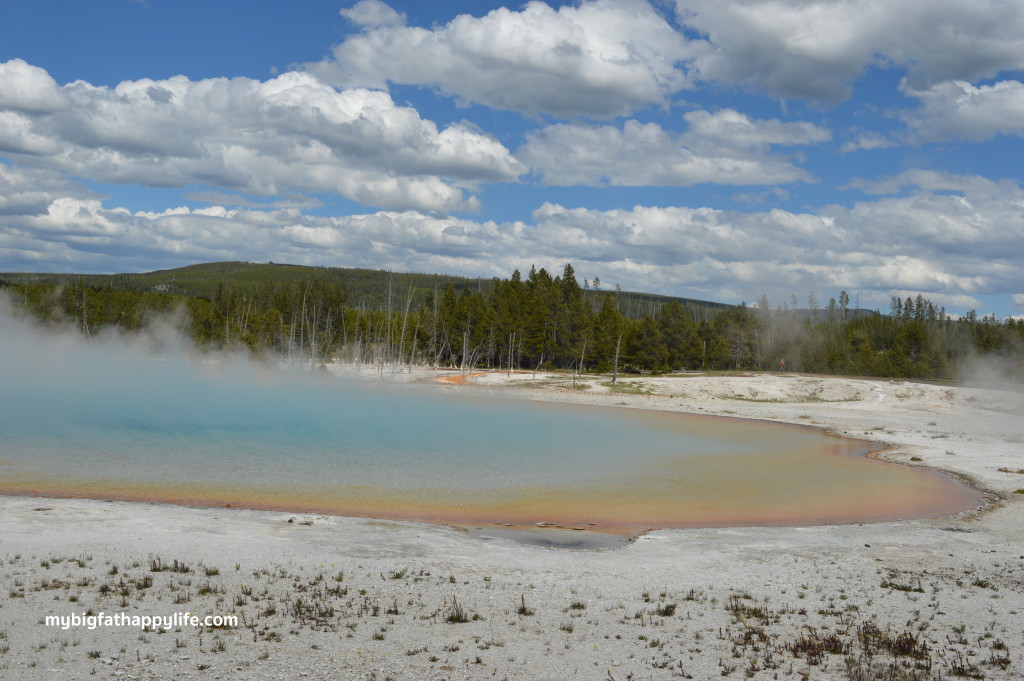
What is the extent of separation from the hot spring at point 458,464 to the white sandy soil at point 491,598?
10.0 ft

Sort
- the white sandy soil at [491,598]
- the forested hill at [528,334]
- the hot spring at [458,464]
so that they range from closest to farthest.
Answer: the white sandy soil at [491,598] → the hot spring at [458,464] → the forested hill at [528,334]

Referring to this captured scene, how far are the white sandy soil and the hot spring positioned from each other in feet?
10.0

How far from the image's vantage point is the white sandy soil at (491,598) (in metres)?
9.97

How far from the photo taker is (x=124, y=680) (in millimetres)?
8992

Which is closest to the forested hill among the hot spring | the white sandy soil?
the hot spring

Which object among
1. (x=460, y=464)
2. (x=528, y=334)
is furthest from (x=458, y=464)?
(x=528, y=334)

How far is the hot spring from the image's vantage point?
23.2 m

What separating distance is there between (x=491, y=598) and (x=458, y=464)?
744 inches

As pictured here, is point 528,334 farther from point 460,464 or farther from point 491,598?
point 491,598

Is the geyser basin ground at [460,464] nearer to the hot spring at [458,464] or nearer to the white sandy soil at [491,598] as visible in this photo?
the hot spring at [458,464]

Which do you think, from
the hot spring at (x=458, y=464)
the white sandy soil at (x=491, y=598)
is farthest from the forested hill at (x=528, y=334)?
the white sandy soil at (x=491, y=598)

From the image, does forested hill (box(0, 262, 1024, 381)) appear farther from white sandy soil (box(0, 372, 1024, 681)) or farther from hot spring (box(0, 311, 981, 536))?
white sandy soil (box(0, 372, 1024, 681))

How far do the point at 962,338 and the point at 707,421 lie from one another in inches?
3889

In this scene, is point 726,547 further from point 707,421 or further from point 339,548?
point 707,421
